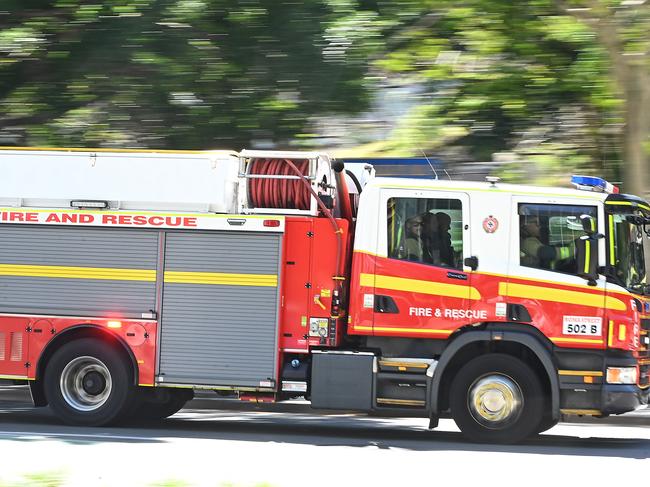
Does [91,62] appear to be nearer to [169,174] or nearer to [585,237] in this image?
[169,174]

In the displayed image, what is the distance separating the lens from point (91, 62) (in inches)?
587

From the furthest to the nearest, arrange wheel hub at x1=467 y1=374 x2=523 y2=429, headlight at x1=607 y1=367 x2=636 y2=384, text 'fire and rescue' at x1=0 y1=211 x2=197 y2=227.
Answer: text 'fire and rescue' at x1=0 y1=211 x2=197 y2=227
wheel hub at x1=467 y1=374 x2=523 y2=429
headlight at x1=607 y1=367 x2=636 y2=384

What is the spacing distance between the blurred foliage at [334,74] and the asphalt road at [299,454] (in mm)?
4879

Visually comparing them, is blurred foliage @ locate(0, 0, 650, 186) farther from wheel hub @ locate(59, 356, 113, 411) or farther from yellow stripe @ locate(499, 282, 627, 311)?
yellow stripe @ locate(499, 282, 627, 311)

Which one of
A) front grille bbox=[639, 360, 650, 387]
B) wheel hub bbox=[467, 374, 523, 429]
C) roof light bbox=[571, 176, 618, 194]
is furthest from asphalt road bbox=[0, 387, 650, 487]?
roof light bbox=[571, 176, 618, 194]

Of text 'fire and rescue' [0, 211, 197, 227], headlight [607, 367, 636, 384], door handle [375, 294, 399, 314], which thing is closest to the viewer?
headlight [607, 367, 636, 384]

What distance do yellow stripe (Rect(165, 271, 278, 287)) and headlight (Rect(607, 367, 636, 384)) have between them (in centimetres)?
346

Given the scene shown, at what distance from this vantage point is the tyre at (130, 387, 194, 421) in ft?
36.6

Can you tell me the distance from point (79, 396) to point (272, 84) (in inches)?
228

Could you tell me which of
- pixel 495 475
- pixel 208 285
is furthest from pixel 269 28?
pixel 495 475

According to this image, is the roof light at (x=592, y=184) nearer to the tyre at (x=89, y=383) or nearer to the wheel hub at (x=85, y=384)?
the tyre at (x=89, y=383)

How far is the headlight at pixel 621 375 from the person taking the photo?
970 centimetres

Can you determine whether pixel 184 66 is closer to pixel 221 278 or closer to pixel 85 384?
pixel 221 278

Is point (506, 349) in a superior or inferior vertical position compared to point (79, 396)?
superior
